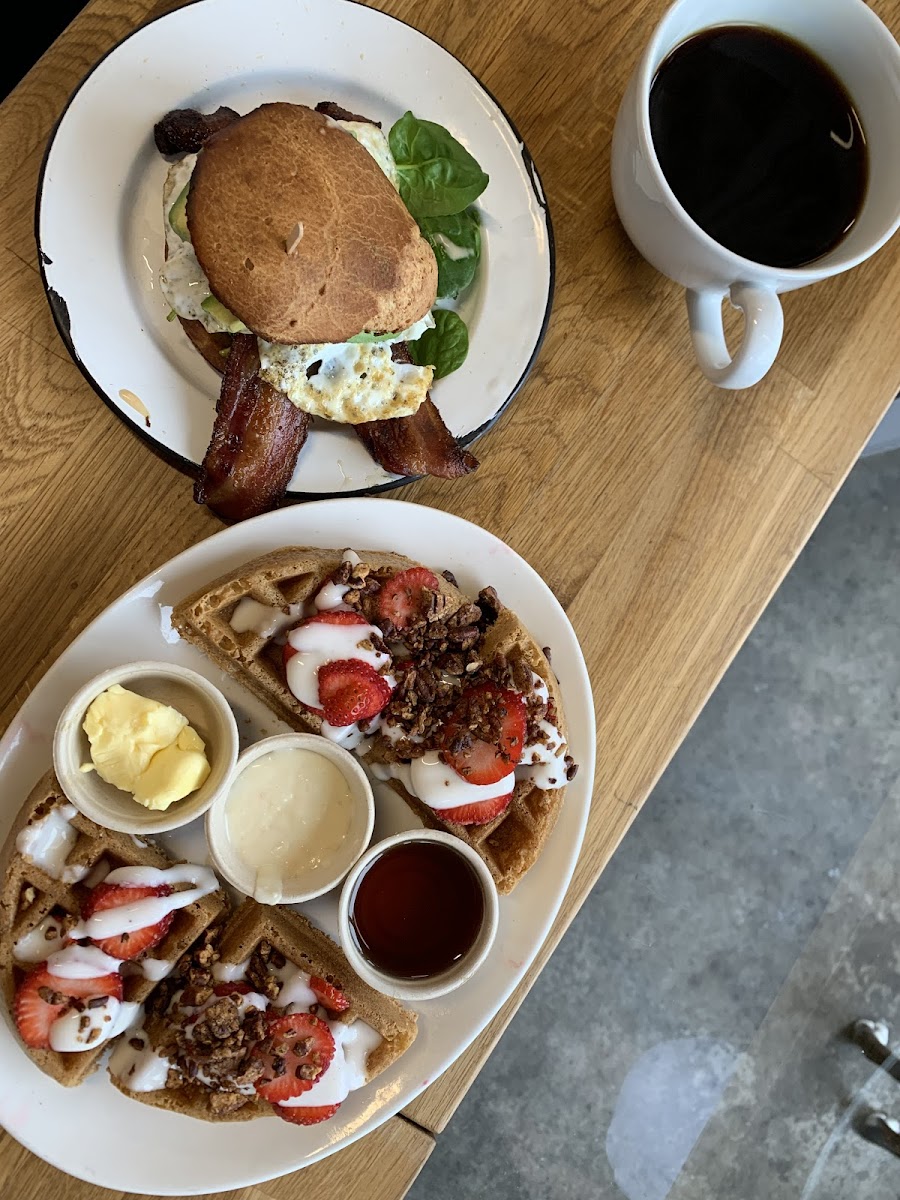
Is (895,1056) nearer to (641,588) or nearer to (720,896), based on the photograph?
(720,896)

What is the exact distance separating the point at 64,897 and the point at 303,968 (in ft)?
1.29

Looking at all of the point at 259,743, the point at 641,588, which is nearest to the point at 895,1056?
the point at 641,588

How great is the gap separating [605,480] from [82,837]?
108 centimetres

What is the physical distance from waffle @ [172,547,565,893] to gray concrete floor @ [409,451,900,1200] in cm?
135

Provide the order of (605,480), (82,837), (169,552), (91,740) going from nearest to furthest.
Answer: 1. (91,740)
2. (82,837)
3. (169,552)
4. (605,480)

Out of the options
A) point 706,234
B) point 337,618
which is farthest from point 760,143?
point 337,618

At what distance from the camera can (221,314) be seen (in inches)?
55.1

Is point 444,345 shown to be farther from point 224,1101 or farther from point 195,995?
point 224,1101

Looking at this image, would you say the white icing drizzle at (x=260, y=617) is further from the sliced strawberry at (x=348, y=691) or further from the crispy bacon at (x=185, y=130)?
the crispy bacon at (x=185, y=130)

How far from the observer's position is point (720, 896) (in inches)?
111

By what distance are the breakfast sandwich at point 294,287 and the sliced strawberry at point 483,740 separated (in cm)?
37

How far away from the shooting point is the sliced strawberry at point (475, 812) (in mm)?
1469

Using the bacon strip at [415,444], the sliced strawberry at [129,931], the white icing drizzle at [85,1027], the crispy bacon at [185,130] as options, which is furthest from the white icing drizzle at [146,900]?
the crispy bacon at [185,130]

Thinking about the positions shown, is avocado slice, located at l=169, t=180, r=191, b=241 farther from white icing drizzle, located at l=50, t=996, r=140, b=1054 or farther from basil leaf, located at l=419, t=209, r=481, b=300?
white icing drizzle, located at l=50, t=996, r=140, b=1054
